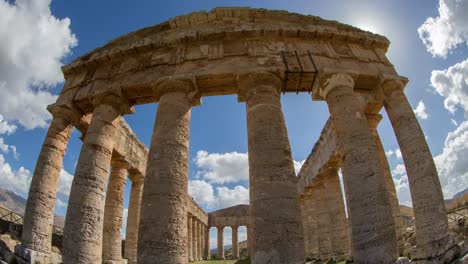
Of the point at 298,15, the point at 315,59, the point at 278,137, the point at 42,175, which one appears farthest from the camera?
the point at 298,15

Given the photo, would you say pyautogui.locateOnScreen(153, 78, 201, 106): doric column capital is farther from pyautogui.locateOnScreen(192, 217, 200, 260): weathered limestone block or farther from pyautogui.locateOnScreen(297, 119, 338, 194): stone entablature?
pyautogui.locateOnScreen(192, 217, 200, 260): weathered limestone block

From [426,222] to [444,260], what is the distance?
1.32 metres

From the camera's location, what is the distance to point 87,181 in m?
10.3

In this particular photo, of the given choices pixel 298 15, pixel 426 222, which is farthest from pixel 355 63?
pixel 426 222

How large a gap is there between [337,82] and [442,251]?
246 inches

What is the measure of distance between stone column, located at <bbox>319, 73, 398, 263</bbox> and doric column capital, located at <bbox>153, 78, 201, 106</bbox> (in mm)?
5182

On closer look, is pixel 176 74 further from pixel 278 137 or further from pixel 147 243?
pixel 147 243

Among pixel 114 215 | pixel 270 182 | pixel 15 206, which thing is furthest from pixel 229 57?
pixel 15 206

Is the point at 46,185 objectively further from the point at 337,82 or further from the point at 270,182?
the point at 337,82

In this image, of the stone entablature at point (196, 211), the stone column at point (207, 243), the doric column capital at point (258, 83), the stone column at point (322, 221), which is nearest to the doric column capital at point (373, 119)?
the doric column capital at point (258, 83)

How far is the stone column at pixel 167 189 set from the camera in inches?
316

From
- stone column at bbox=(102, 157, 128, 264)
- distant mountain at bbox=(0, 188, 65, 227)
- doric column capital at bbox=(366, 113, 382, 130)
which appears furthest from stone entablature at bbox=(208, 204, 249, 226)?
distant mountain at bbox=(0, 188, 65, 227)

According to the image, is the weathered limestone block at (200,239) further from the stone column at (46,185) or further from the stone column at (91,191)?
the stone column at (91,191)

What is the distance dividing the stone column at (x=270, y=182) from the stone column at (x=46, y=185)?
24.6ft
